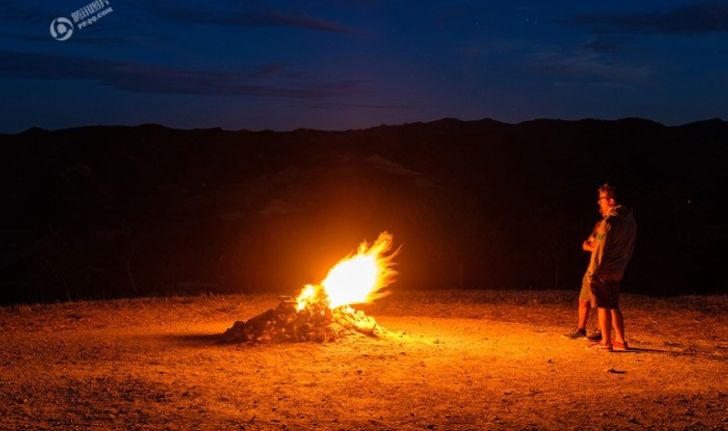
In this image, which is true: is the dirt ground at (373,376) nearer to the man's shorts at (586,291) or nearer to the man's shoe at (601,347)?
the man's shoe at (601,347)

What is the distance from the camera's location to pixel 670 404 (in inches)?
272

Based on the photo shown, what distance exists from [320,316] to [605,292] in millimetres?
3591

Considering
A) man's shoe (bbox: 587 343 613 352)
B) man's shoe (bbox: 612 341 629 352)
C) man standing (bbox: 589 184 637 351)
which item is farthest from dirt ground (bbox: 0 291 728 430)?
man standing (bbox: 589 184 637 351)

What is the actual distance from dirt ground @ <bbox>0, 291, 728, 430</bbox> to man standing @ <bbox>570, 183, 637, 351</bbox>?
0.44 meters

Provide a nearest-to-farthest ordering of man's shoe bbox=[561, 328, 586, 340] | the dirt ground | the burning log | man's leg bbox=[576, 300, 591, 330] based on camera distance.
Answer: the dirt ground < the burning log < man's leg bbox=[576, 300, 591, 330] < man's shoe bbox=[561, 328, 586, 340]

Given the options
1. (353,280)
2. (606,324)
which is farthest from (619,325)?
(353,280)

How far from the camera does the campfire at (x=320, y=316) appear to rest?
10055mm

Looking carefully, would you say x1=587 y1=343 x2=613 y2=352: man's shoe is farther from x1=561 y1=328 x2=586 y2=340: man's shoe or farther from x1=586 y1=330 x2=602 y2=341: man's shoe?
x1=561 y1=328 x2=586 y2=340: man's shoe

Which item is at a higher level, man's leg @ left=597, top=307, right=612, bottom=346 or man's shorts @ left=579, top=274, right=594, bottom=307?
man's shorts @ left=579, top=274, right=594, bottom=307

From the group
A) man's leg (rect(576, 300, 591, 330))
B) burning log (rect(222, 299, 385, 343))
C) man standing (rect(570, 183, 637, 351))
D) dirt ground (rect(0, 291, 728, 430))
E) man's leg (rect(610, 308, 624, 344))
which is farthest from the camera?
man's leg (rect(576, 300, 591, 330))

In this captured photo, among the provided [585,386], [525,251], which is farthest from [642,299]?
[525,251]

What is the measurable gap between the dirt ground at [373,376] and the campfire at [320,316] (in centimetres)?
26

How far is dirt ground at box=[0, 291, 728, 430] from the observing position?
6488 mm

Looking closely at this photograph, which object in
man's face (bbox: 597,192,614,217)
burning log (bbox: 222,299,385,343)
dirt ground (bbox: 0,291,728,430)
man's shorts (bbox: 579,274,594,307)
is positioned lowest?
dirt ground (bbox: 0,291,728,430)
